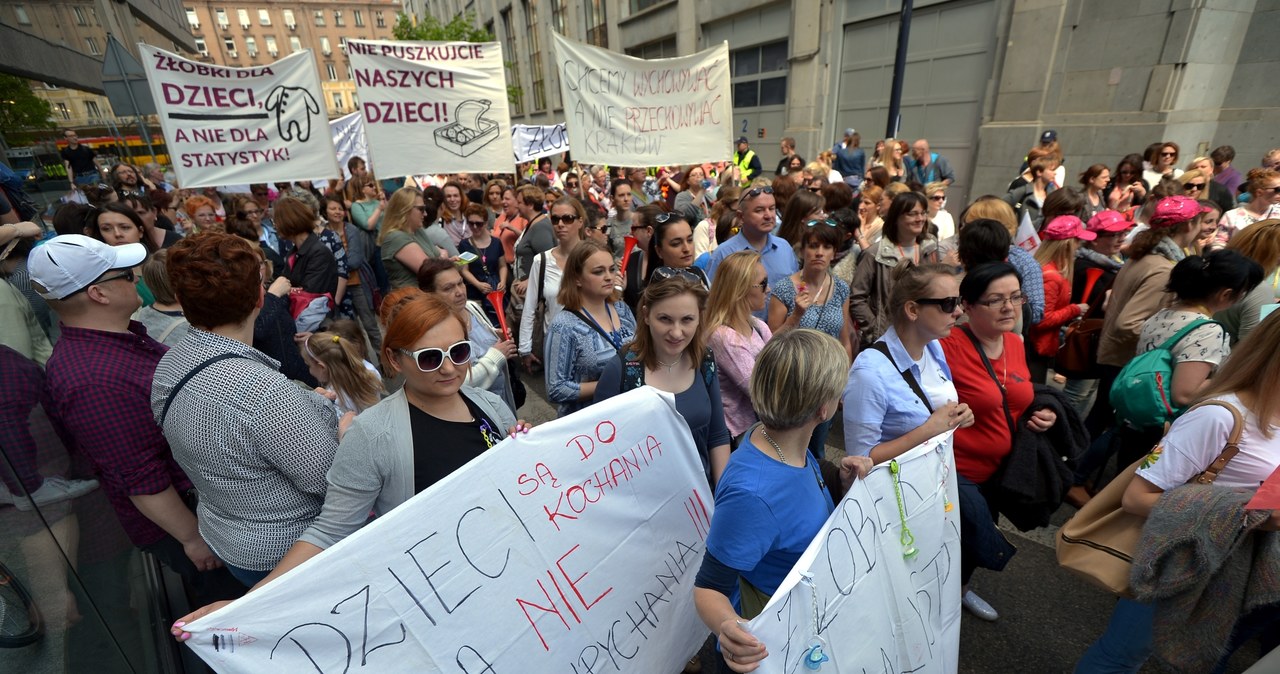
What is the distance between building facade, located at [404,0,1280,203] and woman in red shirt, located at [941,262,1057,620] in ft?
29.6

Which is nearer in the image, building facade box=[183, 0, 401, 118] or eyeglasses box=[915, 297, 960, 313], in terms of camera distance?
eyeglasses box=[915, 297, 960, 313]

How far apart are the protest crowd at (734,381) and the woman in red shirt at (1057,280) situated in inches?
0.8

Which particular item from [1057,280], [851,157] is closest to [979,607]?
[1057,280]

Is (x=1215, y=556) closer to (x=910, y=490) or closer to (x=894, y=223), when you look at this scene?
(x=910, y=490)

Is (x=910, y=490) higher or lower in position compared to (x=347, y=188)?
lower

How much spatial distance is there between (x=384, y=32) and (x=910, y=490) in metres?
96.0

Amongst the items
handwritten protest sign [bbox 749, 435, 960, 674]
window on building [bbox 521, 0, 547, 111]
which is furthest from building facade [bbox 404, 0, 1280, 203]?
window on building [bbox 521, 0, 547, 111]

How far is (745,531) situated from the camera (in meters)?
1.53

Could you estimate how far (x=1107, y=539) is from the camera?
2.00 meters

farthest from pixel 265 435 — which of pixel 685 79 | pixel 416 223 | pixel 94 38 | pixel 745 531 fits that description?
pixel 94 38

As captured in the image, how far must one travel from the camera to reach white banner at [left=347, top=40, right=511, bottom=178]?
5.20 m

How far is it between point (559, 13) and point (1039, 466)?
99.3ft

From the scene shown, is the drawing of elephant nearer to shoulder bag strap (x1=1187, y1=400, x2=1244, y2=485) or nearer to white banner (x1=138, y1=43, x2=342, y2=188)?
white banner (x1=138, y1=43, x2=342, y2=188)

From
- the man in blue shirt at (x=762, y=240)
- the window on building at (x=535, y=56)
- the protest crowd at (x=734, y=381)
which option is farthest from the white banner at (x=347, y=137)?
the window on building at (x=535, y=56)
